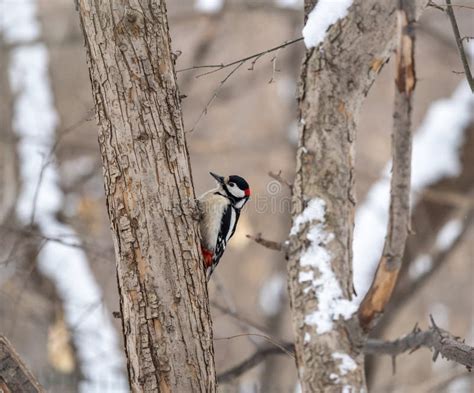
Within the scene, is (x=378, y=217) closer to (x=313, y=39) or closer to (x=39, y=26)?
(x=313, y=39)

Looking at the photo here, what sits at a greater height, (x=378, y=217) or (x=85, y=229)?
(x=85, y=229)

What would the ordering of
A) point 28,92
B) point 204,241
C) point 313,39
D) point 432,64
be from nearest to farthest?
point 313,39 → point 204,241 → point 28,92 → point 432,64

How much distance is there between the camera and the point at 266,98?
14352 millimetres

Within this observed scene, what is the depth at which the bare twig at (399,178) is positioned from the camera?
2506mm

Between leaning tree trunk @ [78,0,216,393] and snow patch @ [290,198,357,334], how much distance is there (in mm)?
470

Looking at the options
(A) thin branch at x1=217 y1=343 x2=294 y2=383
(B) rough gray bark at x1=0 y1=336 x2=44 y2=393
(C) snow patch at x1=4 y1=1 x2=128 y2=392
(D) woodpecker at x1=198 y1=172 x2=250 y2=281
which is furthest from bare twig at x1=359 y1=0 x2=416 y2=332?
(C) snow patch at x1=4 y1=1 x2=128 y2=392

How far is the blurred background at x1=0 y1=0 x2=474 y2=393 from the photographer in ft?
21.0

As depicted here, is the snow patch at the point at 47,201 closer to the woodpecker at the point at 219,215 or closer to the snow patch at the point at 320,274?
the woodpecker at the point at 219,215

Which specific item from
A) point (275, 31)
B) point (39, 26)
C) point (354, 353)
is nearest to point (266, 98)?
point (275, 31)

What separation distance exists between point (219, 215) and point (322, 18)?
1559 mm

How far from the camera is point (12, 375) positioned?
9.97ft

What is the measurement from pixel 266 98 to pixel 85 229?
7210 mm

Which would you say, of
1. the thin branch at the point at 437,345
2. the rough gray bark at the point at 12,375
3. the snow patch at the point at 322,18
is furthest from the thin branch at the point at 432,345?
the snow patch at the point at 322,18

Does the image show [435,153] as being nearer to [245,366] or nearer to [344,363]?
[245,366]
